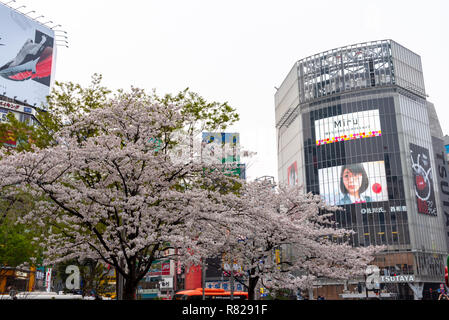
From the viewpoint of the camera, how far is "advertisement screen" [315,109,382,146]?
7894 centimetres

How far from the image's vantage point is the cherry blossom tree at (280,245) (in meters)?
23.0

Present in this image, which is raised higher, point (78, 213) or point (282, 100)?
point (282, 100)

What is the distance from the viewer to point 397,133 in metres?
77.6

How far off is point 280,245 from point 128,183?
45.2ft

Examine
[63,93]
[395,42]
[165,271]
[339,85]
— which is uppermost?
[395,42]

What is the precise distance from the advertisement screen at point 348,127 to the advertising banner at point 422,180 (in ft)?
27.0

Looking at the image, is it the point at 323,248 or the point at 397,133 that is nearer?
the point at 323,248

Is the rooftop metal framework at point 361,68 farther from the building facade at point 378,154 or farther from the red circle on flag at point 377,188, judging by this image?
the red circle on flag at point 377,188

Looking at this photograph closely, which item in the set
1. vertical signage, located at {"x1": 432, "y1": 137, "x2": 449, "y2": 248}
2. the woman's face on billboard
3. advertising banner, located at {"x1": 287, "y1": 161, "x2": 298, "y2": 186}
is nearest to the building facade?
the woman's face on billboard

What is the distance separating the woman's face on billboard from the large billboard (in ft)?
188

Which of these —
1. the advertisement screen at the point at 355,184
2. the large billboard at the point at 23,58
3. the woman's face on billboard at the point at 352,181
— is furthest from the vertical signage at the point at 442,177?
the large billboard at the point at 23,58
